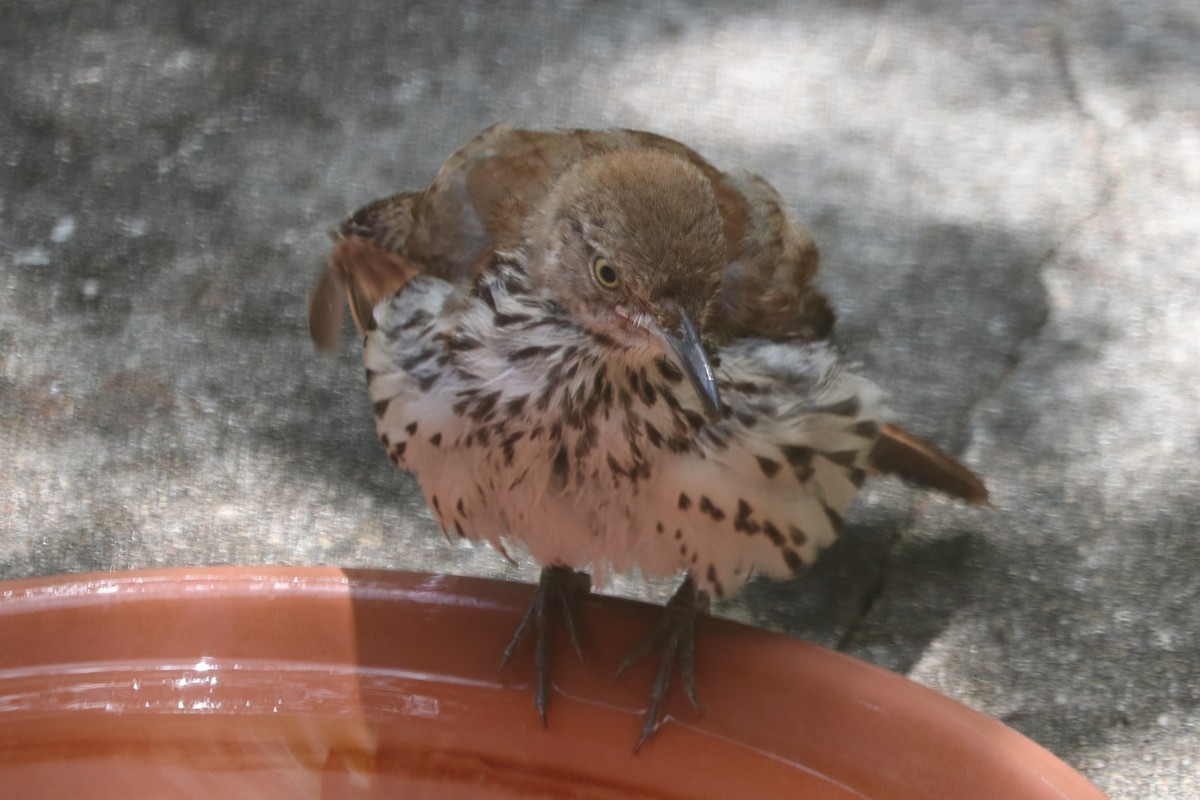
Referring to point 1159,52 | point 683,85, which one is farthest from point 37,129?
point 1159,52

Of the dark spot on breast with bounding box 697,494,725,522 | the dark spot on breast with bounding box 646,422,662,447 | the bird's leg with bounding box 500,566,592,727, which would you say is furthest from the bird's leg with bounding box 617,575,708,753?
the dark spot on breast with bounding box 646,422,662,447

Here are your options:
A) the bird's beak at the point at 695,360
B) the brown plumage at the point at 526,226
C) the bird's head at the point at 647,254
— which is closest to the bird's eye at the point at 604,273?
the bird's head at the point at 647,254

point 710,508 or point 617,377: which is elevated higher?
point 617,377

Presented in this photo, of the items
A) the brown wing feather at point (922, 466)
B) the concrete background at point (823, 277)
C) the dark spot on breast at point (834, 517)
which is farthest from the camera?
the concrete background at point (823, 277)

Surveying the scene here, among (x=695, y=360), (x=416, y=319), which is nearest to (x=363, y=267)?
(x=416, y=319)

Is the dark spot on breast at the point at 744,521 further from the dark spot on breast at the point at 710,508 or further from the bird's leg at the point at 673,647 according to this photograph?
the bird's leg at the point at 673,647

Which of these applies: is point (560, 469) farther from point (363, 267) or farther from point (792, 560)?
point (363, 267)

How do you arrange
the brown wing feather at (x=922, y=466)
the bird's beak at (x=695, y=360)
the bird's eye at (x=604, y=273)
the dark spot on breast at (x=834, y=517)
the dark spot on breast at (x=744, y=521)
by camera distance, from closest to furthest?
1. the bird's beak at (x=695, y=360)
2. the bird's eye at (x=604, y=273)
3. the dark spot on breast at (x=744, y=521)
4. the dark spot on breast at (x=834, y=517)
5. the brown wing feather at (x=922, y=466)

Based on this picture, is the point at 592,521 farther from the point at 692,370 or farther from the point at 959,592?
the point at 959,592
